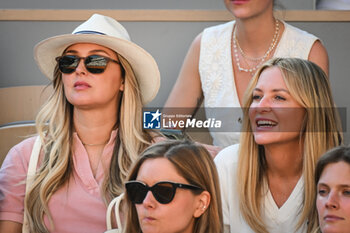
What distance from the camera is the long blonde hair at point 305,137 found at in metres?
2.49

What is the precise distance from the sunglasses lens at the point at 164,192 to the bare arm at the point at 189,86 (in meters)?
1.35

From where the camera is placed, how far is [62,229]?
2.54 meters

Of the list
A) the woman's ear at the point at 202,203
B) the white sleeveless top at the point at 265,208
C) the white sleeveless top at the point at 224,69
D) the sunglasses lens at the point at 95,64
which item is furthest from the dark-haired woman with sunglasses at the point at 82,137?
the white sleeveless top at the point at 224,69

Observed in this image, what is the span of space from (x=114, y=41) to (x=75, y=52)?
17cm

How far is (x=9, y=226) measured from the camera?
2531 millimetres

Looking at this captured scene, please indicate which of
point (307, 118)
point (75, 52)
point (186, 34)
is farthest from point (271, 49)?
point (75, 52)

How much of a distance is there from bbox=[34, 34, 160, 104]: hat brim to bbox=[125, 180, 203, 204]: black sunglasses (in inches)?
29.8

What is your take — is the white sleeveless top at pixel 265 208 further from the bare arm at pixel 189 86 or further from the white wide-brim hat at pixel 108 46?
the bare arm at pixel 189 86

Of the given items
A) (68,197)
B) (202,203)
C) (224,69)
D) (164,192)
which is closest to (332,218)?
(202,203)

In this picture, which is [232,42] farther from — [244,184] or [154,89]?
[244,184]

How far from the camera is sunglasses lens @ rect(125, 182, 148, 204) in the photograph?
2.09 meters

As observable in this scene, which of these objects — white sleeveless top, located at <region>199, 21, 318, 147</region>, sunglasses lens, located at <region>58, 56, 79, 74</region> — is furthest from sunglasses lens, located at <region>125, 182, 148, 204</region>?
white sleeveless top, located at <region>199, 21, 318, 147</region>

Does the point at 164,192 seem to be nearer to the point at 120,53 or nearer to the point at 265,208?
the point at 265,208

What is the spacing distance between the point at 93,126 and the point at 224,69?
955 millimetres
